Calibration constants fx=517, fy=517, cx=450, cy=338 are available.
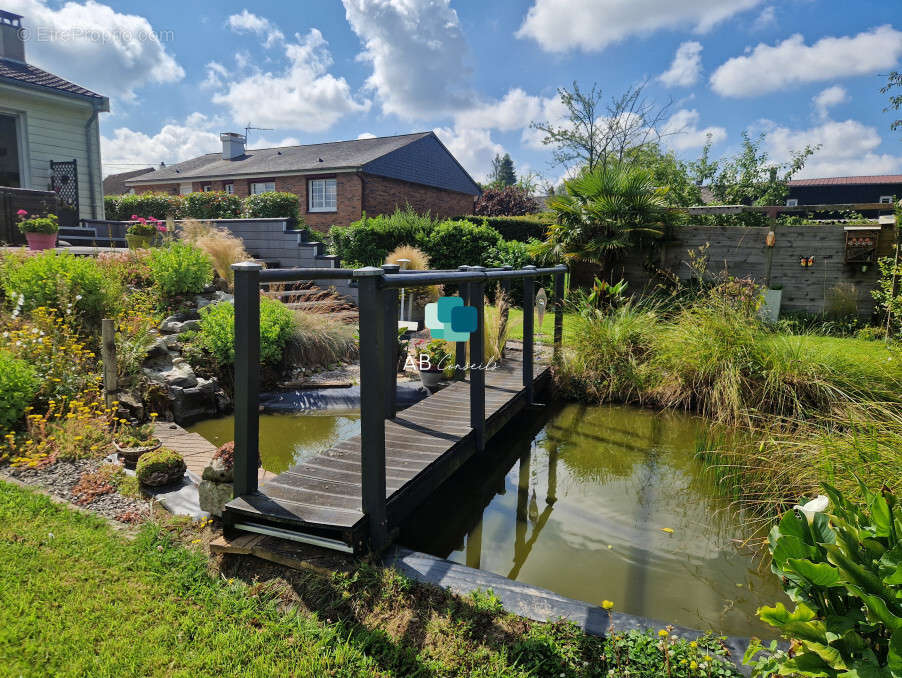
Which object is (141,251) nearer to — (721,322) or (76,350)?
(76,350)

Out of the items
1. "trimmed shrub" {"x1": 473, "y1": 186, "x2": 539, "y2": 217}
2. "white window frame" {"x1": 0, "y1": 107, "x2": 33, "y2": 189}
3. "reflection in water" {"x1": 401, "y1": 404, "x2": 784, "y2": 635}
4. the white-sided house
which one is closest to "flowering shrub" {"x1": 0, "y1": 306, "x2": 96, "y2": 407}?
"reflection in water" {"x1": 401, "y1": 404, "x2": 784, "y2": 635}

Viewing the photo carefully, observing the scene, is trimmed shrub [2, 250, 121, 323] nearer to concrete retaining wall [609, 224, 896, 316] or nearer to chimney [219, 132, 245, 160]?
concrete retaining wall [609, 224, 896, 316]

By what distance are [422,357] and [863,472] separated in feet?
13.8

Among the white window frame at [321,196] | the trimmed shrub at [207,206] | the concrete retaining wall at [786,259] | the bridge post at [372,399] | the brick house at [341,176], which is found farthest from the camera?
the white window frame at [321,196]

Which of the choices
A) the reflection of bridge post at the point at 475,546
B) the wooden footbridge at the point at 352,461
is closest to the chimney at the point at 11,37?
the wooden footbridge at the point at 352,461

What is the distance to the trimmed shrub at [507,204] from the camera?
92.1 ft

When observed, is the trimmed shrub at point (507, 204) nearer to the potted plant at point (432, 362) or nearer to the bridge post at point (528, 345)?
the potted plant at point (432, 362)

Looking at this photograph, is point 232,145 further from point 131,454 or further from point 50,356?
point 131,454

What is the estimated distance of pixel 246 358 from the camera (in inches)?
94.7

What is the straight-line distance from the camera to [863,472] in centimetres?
284

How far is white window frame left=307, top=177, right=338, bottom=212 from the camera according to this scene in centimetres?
2209

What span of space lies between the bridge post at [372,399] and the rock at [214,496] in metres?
0.82

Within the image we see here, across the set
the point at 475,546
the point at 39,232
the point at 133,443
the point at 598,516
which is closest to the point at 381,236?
the point at 39,232

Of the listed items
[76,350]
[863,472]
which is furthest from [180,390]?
[863,472]
